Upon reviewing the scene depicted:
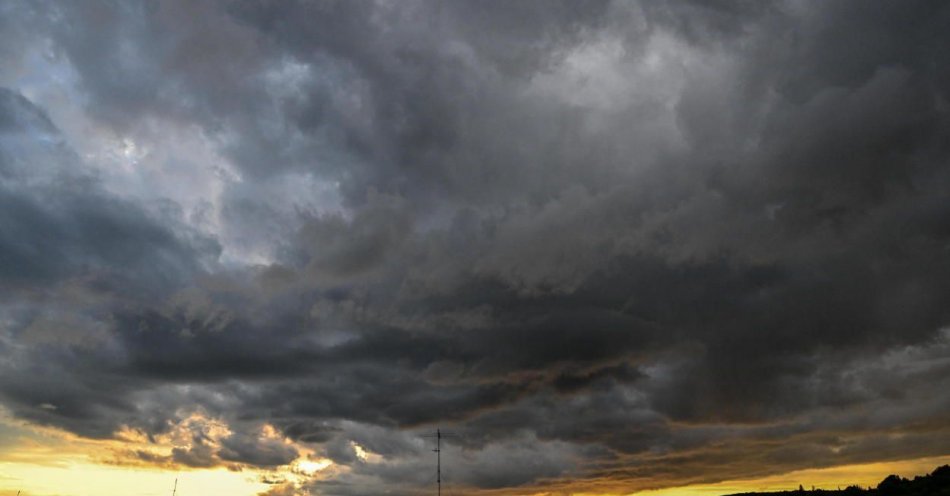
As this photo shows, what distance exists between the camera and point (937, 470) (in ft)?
584

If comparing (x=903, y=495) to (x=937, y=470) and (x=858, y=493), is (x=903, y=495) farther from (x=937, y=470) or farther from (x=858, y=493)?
(x=858, y=493)

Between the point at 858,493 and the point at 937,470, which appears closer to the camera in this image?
the point at 937,470

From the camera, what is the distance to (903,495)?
174750 millimetres

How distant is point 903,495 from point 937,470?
36.6ft

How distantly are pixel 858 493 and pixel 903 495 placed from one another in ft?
84.5

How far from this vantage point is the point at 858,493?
654 ft

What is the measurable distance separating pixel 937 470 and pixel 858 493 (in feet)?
83.7

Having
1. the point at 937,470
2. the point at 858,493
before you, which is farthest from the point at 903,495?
the point at 858,493

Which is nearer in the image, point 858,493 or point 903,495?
point 903,495
